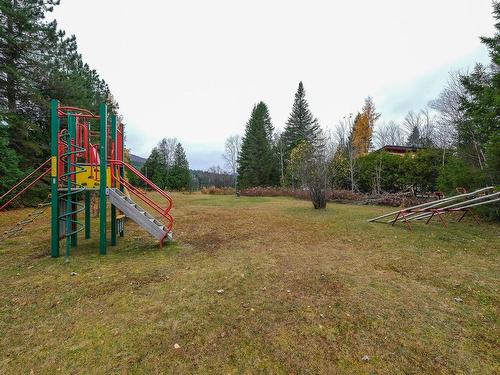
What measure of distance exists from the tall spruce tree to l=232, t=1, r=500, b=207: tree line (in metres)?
0.14

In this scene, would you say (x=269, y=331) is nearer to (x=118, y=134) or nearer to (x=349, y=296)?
(x=349, y=296)

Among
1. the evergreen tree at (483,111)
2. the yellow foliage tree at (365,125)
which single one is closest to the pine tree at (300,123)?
the yellow foliage tree at (365,125)

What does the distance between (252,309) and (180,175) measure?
45622 millimetres

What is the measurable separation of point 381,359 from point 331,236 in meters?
4.84

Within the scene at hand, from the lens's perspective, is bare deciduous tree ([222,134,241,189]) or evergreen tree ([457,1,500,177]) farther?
bare deciduous tree ([222,134,241,189])

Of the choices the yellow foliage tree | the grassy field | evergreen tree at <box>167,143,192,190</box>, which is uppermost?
the yellow foliage tree

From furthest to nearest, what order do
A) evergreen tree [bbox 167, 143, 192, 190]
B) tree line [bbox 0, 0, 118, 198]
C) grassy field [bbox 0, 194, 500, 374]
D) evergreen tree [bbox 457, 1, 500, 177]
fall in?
evergreen tree [bbox 167, 143, 192, 190]
tree line [bbox 0, 0, 118, 198]
evergreen tree [bbox 457, 1, 500, 177]
grassy field [bbox 0, 194, 500, 374]

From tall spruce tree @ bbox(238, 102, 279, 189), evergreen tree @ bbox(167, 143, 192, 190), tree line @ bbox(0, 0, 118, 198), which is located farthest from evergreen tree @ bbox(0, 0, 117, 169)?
evergreen tree @ bbox(167, 143, 192, 190)

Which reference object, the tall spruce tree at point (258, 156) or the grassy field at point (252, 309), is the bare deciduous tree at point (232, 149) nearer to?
the tall spruce tree at point (258, 156)

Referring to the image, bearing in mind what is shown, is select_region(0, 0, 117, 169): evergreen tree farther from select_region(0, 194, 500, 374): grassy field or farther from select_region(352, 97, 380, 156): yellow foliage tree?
select_region(352, 97, 380, 156): yellow foliage tree

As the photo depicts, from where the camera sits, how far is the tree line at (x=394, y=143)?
1014cm

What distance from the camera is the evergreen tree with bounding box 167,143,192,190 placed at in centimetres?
4503

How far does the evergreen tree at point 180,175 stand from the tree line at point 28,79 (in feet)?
87.3

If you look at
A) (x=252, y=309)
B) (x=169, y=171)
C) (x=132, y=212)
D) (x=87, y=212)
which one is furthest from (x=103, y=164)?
(x=169, y=171)
